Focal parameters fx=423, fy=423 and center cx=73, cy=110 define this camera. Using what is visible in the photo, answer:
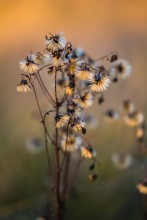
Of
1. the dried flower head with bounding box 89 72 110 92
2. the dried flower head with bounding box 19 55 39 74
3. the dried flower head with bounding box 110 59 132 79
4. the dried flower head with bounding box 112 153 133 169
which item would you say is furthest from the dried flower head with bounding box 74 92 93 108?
the dried flower head with bounding box 112 153 133 169

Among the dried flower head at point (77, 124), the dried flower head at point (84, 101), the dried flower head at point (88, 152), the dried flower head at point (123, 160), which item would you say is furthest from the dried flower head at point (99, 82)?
the dried flower head at point (123, 160)

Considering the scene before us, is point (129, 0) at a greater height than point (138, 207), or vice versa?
point (129, 0)

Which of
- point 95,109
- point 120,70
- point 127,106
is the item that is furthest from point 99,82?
point 95,109

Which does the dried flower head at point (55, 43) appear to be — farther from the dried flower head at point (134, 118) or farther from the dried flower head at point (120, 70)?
the dried flower head at point (134, 118)

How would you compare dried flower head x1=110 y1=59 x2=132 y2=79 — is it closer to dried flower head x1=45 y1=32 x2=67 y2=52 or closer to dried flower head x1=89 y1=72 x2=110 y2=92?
dried flower head x1=89 y1=72 x2=110 y2=92

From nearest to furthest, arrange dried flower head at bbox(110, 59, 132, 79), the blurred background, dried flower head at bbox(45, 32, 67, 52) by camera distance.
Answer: dried flower head at bbox(45, 32, 67, 52), dried flower head at bbox(110, 59, 132, 79), the blurred background

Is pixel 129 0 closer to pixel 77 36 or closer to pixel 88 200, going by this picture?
pixel 77 36

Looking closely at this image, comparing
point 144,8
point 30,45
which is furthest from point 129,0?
point 30,45

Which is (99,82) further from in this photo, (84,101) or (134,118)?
(134,118)
